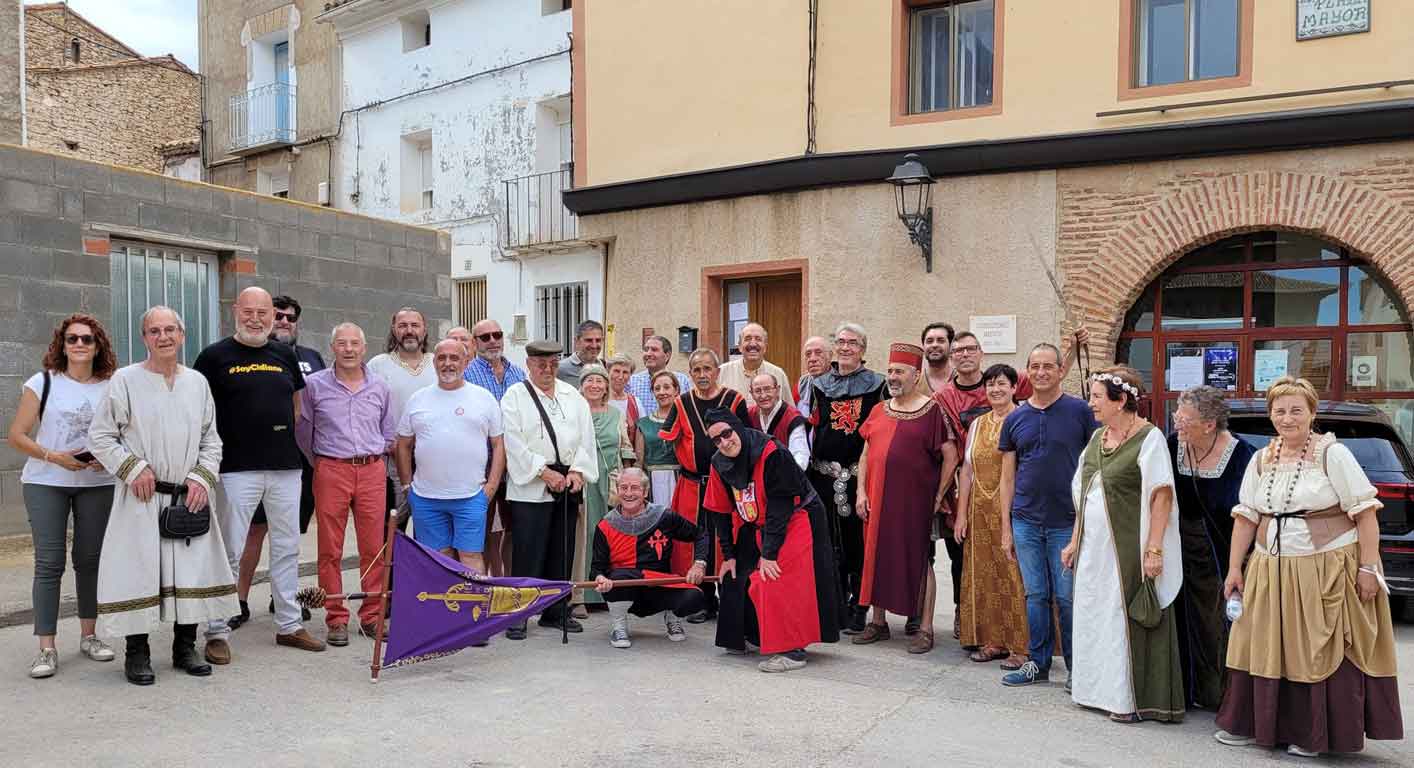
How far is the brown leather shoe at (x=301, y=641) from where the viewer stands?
20.3 ft

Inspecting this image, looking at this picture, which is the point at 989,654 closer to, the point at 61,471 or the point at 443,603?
the point at 443,603

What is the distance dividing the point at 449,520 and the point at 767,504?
1.89 metres

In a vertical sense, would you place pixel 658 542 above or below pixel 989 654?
above

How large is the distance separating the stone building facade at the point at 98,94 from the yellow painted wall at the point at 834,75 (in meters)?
13.3

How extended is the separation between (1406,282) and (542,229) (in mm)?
11388

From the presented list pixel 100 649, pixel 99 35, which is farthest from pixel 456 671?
pixel 99 35

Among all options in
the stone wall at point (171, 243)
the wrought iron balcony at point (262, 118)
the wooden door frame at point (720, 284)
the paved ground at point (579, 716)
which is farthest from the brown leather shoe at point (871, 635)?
the wrought iron balcony at point (262, 118)

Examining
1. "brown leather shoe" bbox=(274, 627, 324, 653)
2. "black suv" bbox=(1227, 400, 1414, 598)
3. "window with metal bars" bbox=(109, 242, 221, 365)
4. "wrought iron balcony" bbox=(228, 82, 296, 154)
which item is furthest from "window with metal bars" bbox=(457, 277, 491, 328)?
"black suv" bbox=(1227, 400, 1414, 598)

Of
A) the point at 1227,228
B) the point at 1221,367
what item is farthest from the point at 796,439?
the point at 1221,367

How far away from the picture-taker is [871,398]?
6.75 m

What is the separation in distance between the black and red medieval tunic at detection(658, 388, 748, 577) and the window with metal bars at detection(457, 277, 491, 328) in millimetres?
11722

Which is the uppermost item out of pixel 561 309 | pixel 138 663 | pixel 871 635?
pixel 561 309

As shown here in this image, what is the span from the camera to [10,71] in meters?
14.2

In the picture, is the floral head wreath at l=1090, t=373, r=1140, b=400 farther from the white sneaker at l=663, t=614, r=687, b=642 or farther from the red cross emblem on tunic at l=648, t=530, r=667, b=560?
the white sneaker at l=663, t=614, r=687, b=642
